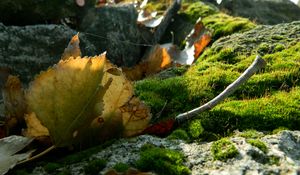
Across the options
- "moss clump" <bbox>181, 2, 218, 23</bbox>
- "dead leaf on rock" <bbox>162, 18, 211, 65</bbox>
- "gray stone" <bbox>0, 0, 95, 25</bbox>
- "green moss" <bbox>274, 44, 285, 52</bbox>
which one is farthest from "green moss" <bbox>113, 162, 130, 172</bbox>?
"moss clump" <bbox>181, 2, 218, 23</bbox>

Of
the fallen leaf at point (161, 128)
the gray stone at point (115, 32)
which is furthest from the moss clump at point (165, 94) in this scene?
the gray stone at point (115, 32)

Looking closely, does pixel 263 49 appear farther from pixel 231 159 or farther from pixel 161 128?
pixel 231 159

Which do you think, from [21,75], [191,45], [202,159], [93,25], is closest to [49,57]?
[21,75]

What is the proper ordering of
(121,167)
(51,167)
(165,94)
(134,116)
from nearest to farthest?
1. (121,167)
2. (51,167)
3. (134,116)
4. (165,94)

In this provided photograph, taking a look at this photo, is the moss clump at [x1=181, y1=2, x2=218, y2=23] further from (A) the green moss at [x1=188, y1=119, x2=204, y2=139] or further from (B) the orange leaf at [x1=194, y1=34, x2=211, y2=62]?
(A) the green moss at [x1=188, y1=119, x2=204, y2=139]

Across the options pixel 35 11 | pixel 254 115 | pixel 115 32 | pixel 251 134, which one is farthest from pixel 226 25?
pixel 251 134

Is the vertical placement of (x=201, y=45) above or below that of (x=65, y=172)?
above

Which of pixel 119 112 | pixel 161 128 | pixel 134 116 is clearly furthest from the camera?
pixel 161 128
